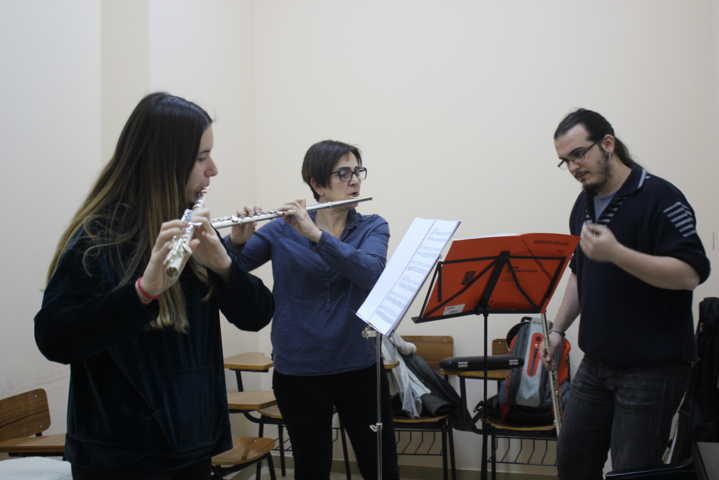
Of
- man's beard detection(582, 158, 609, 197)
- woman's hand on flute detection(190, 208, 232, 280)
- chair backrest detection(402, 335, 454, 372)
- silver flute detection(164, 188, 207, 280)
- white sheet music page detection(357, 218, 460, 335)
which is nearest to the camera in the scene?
silver flute detection(164, 188, 207, 280)

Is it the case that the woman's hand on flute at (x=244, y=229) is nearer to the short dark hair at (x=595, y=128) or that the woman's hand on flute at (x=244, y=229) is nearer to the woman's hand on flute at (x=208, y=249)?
the woman's hand on flute at (x=208, y=249)

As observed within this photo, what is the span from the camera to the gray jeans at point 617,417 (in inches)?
63.1

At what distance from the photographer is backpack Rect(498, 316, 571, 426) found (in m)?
2.87

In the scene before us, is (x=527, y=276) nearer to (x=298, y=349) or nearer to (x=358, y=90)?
(x=298, y=349)

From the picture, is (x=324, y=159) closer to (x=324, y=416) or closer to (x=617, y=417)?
(x=324, y=416)

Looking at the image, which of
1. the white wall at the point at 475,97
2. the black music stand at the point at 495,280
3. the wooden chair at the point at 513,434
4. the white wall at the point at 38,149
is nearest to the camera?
the black music stand at the point at 495,280

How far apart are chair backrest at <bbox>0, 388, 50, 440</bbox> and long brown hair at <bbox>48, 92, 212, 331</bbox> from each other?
1.38 meters

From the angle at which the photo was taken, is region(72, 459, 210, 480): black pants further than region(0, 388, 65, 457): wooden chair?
No

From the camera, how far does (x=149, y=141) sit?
1.11m

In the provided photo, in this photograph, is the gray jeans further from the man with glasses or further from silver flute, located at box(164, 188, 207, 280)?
silver flute, located at box(164, 188, 207, 280)

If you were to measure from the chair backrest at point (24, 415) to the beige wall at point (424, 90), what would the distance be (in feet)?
2.59

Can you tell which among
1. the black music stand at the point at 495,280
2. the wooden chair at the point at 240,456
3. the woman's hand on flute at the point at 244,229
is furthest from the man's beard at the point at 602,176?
the wooden chair at the point at 240,456

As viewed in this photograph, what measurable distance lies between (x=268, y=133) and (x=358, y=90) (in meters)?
0.61

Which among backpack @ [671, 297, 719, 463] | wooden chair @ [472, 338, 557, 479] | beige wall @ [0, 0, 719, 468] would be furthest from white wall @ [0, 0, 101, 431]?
backpack @ [671, 297, 719, 463]
